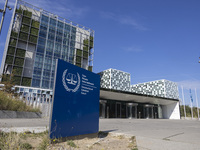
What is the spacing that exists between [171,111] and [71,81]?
34.6 metres

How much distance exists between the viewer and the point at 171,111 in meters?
33.7

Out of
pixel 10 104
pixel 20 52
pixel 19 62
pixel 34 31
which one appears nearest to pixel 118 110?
pixel 10 104

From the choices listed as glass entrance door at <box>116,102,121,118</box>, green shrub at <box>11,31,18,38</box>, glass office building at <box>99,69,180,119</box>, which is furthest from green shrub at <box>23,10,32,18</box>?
glass entrance door at <box>116,102,121,118</box>

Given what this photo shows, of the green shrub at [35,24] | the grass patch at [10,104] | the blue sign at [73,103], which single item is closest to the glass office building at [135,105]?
the grass patch at [10,104]

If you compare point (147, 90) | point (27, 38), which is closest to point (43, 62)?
point (27, 38)

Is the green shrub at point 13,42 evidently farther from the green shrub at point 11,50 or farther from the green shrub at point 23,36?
the green shrub at point 23,36

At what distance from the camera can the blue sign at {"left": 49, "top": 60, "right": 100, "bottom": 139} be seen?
4.05 metres

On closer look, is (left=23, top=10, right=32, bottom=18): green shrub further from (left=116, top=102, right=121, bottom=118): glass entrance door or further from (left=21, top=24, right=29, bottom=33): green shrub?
(left=116, top=102, right=121, bottom=118): glass entrance door

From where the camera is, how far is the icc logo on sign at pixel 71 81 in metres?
4.38

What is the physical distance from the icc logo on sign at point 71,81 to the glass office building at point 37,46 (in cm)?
4061

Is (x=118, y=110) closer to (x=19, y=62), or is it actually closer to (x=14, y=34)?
(x=19, y=62)

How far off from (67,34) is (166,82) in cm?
7039

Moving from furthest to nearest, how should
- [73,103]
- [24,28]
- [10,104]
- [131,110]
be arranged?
[24,28] → [131,110] → [10,104] → [73,103]

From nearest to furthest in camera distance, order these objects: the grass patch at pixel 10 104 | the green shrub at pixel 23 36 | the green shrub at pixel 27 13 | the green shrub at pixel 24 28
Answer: the grass patch at pixel 10 104 < the green shrub at pixel 23 36 < the green shrub at pixel 24 28 < the green shrub at pixel 27 13
